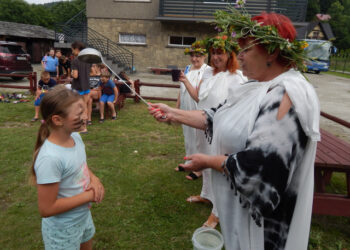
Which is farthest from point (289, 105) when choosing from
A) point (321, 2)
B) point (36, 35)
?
point (321, 2)

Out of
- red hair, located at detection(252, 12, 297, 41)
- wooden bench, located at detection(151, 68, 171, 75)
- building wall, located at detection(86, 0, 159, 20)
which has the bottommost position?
wooden bench, located at detection(151, 68, 171, 75)

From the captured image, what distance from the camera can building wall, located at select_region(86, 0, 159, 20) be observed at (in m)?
18.1

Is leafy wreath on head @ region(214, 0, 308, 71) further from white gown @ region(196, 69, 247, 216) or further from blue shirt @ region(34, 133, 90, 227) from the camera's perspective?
white gown @ region(196, 69, 247, 216)

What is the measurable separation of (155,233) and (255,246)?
5.76ft

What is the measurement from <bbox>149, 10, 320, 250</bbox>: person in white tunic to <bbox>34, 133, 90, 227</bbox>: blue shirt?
764mm

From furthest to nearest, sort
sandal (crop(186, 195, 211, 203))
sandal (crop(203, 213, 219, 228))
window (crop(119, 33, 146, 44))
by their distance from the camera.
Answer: window (crop(119, 33, 146, 44)) < sandal (crop(186, 195, 211, 203)) < sandal (crop(203, 213, 219, 228))

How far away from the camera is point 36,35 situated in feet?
94.3

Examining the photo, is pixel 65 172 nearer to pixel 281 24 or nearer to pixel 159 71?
pixel 281 24

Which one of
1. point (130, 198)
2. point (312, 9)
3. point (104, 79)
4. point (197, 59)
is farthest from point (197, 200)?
point (312, 9)

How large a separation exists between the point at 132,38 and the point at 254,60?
18759mm

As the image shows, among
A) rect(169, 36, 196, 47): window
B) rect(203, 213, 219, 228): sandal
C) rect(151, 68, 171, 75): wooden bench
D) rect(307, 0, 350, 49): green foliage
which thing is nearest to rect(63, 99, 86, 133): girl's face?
rect(203, 213, 219, 228): sandal

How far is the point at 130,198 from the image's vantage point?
366 cm

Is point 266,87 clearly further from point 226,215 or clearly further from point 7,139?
point 7,139

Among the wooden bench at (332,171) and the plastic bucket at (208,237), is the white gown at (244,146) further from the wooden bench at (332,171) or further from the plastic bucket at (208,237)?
the wooden bench at (332,171)
